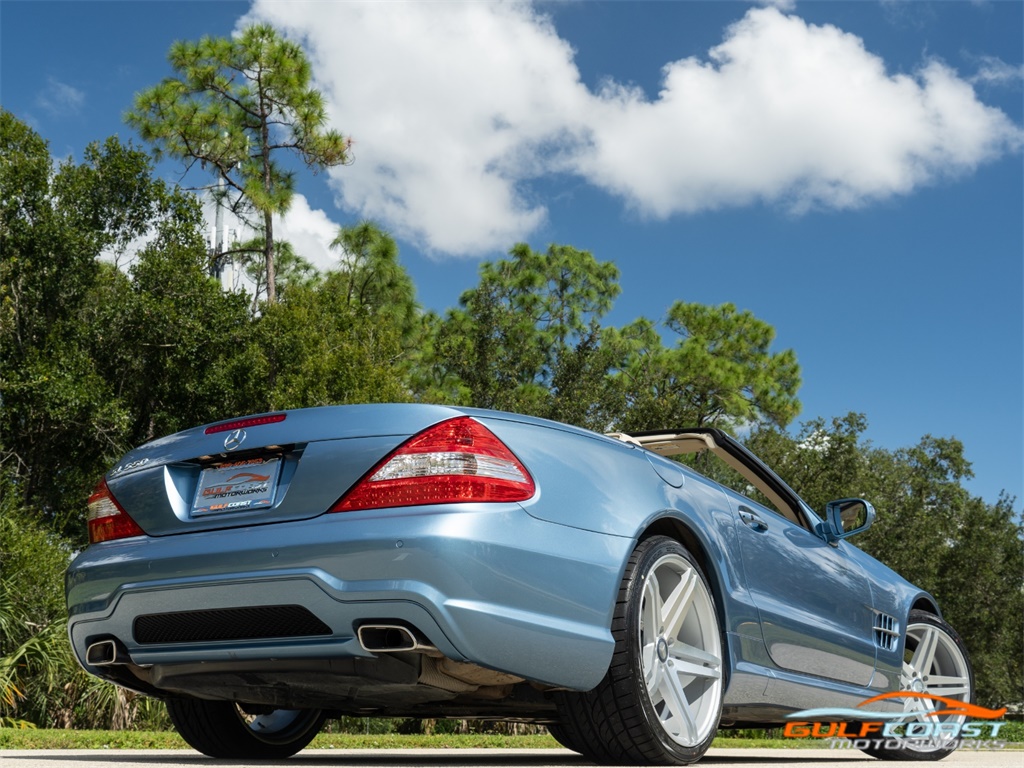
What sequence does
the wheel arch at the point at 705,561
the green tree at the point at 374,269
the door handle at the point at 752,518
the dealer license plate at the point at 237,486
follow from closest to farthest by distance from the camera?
1. the dealer license plate at the point at 237,486
2. the wheel arch at the point at 705,561
3. the door handle at the point at 752,518
4. the green tree at the point at 374,269

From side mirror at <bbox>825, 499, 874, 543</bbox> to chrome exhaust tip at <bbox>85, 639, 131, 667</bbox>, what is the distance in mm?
3354

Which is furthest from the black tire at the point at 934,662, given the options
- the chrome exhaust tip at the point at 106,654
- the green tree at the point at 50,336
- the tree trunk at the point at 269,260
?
→ the tree trunk at the point at 269,260

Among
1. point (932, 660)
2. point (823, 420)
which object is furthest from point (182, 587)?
point (823, 420)

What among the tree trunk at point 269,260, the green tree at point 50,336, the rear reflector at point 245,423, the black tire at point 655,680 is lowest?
the black tire at point 655,680

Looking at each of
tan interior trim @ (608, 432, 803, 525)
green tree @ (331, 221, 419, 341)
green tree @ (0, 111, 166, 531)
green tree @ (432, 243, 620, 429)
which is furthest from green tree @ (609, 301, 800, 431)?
tan interior trim @ (608, 432, 803, 525)

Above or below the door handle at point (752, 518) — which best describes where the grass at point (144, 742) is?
below

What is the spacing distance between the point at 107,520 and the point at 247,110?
2533cm

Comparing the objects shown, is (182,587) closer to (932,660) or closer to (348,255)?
(932,660)

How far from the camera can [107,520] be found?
4012 mm

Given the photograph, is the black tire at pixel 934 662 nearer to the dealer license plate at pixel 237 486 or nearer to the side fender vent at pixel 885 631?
the side fender vent at pixel 885 631

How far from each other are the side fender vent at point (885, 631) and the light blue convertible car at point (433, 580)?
1.25m

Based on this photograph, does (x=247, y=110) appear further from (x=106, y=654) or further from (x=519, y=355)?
(x=106, y=654)

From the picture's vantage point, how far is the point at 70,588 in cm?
399

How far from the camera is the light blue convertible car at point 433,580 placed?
10.9 ft
